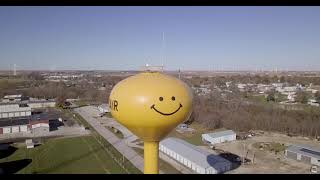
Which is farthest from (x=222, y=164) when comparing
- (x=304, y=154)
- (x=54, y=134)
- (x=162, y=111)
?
(x=54, y=134)

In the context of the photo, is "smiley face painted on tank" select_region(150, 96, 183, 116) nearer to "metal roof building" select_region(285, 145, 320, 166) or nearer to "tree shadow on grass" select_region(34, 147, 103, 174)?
"tree shadow on grass" select_region(34, 147, 103, 174)

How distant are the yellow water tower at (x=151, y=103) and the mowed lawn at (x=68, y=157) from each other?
5991mm

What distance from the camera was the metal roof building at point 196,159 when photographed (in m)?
9.84

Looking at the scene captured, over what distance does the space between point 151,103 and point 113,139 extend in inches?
418

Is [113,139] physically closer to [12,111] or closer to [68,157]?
[68,157]

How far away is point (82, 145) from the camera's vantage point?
43.2 ft

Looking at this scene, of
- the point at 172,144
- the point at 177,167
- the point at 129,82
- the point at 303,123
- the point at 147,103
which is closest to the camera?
the point at 147,103

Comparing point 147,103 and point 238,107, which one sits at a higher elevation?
point 147,103

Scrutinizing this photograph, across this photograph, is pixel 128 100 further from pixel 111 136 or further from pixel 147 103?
pixel 111 136

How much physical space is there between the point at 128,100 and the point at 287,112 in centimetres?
1711

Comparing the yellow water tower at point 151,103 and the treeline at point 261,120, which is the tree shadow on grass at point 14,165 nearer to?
the yellow water tower at point 151,103

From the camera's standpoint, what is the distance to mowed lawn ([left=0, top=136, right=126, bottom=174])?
33.1ft

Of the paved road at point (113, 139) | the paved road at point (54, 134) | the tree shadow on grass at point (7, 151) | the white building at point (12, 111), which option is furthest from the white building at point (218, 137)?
the white building at point (12, 111)
